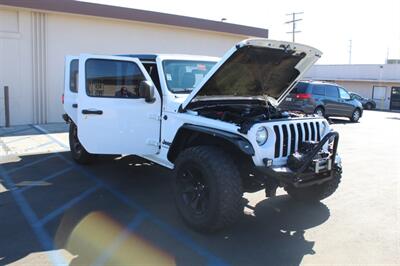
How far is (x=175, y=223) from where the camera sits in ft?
16.0

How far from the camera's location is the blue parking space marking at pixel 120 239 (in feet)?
12.8

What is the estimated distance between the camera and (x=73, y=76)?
7406 mm

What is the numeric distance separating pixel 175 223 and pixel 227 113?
1474mm

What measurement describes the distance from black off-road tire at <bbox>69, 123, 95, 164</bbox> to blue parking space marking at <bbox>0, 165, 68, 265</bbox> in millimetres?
1362

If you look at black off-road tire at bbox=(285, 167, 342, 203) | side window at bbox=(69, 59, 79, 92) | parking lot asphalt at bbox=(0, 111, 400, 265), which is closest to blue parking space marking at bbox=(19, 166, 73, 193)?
parking lot asphalt at bbox=(0, 111, 400, 265)

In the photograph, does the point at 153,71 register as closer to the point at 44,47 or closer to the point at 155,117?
the point at 155,117

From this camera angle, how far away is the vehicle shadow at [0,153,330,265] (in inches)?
158

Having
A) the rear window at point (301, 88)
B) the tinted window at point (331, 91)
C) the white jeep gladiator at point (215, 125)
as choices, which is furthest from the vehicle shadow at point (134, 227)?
the tinted window at point (331, 91)

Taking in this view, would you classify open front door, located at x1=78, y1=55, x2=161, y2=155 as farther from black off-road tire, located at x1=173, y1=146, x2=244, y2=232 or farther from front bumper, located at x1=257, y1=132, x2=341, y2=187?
front bumper, located at x1=257, y1=132, x2=341, y2=187

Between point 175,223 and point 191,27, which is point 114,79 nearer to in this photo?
point 175,223

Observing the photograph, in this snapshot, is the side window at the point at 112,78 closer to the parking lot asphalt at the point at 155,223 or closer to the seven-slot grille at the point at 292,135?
the parking lot asphalt at the point at 155,223

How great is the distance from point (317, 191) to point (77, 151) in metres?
4.54

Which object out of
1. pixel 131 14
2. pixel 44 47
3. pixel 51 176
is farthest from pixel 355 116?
pixel 51 176

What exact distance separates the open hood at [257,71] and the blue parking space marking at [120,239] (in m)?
1.48
